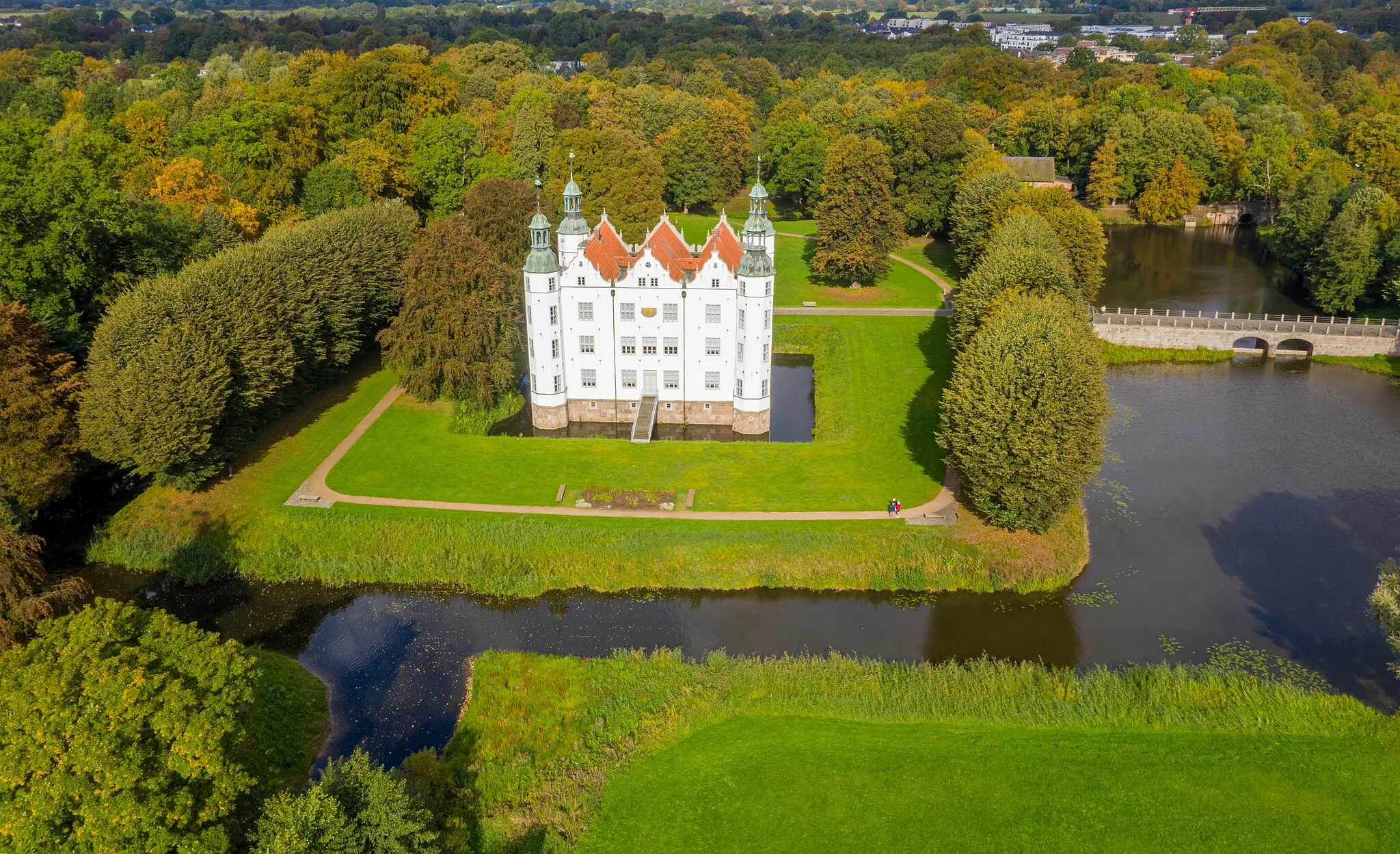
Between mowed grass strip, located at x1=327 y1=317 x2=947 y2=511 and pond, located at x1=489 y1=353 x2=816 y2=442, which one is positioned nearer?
mowed grass strip, located at x1=327 y1=317 x2=947 y2=511

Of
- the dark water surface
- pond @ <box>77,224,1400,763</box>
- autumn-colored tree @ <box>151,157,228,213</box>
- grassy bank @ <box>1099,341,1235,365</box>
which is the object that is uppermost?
autumn-colored tree @ <box>151,157,228,213</box>

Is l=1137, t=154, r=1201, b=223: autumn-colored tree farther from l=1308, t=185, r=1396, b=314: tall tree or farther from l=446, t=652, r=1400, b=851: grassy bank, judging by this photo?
l=446, t=652, r=1400, b=851: grassy bank

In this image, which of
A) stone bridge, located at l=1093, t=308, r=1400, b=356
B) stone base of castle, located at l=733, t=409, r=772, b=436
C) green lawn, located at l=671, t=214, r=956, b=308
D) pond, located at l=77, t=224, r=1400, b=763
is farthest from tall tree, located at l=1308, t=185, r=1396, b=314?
stone base of castle, located at l=733, t=409, r=772, b=436

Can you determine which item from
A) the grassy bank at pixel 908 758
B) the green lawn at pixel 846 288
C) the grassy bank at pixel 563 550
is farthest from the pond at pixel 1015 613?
the green lawn at pixel 846 288

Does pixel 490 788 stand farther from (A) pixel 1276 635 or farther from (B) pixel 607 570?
(A) pixel 1276 635

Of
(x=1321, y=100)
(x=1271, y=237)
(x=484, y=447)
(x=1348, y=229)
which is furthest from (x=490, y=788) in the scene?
(x=1321, y=100)

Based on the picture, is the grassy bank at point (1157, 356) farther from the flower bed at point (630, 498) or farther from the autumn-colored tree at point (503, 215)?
the autumn-colored tree at point (503, 215)
